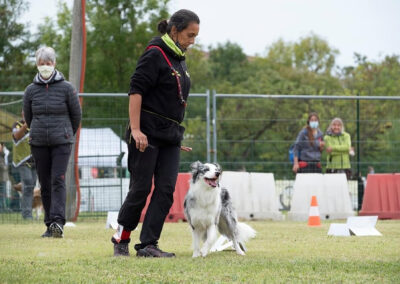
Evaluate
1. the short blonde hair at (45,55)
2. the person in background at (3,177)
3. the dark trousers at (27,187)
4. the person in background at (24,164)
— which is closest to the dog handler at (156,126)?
the short blonde hair at (45,55)

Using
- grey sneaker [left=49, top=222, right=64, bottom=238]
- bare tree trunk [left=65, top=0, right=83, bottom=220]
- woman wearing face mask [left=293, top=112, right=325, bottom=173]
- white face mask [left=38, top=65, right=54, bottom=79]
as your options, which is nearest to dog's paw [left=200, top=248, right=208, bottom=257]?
grey sneaker [left=49, top=222, right=64, bottom=238]

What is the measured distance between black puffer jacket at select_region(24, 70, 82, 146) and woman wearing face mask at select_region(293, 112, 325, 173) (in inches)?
223

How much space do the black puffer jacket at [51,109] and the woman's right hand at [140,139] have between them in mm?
2598

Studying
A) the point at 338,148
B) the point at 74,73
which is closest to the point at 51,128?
the point at 74,73

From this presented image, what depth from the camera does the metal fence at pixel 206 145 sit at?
12422mm

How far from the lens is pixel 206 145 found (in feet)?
42.3

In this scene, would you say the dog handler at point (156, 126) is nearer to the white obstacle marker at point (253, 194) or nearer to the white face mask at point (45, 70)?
the white face mask at point (45, 70)

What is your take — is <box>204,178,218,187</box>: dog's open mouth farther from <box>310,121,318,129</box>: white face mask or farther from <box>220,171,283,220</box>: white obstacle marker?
<box>310,121,318,129</box>: white face mask

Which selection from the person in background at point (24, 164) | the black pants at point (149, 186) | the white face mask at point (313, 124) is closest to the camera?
the black pants at point (149, 186)

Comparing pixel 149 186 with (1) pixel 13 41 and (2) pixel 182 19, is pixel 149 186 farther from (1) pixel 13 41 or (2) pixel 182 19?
(1) pixel 13 41

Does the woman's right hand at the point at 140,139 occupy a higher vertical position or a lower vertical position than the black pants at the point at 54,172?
higher

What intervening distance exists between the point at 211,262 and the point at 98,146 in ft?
22.4

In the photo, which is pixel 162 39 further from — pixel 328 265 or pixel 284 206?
pixel 284 206

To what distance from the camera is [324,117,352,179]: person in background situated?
523 inches
